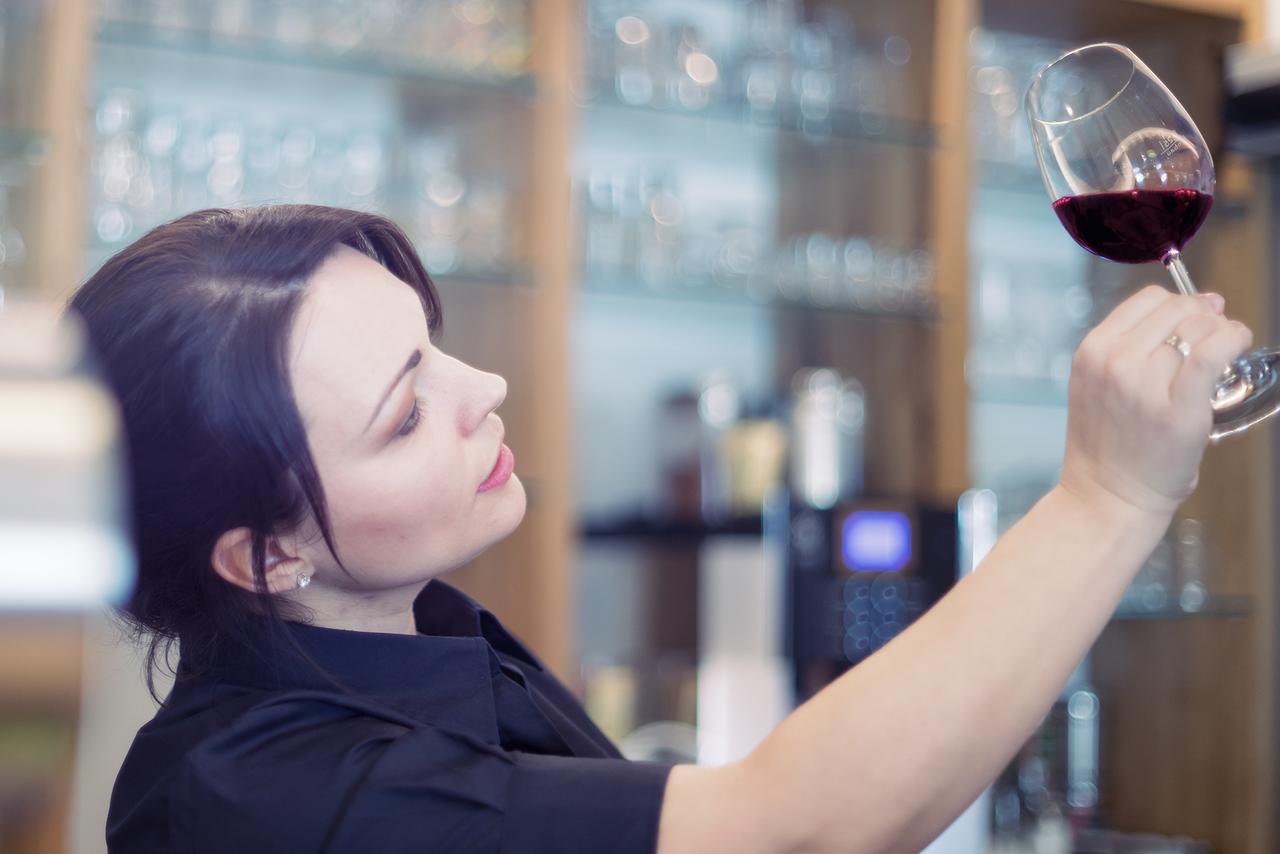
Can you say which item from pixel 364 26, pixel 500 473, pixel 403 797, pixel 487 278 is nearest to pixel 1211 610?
pixel 487 278

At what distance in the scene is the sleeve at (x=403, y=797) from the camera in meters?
0.77

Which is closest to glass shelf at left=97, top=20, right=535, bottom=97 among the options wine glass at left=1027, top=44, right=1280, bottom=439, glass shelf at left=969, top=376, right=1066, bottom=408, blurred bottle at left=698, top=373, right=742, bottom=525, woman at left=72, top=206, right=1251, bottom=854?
blurred bottle at left=698, top=373, right=742, bottom=525

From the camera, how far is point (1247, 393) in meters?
0.84

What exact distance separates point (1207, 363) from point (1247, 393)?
17 centimetres

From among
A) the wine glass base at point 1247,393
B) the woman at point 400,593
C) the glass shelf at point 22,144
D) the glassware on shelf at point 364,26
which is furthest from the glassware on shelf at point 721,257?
the wine glass base at point 1247,393

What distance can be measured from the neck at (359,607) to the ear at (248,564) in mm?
25

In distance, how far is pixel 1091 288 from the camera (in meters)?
3.15

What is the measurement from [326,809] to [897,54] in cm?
255

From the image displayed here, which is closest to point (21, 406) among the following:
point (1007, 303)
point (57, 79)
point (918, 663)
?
point (57, 79)

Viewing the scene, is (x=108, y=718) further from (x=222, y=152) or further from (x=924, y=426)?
(x=924, y=426)

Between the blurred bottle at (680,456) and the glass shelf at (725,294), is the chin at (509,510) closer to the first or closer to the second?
the glass shelf at (725,294)

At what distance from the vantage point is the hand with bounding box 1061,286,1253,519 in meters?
0.70

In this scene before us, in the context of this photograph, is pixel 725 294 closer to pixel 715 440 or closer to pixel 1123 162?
pixel 715 440

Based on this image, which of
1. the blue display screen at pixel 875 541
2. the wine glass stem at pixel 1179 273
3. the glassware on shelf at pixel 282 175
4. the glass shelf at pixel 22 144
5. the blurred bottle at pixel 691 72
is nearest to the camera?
the wine glass stem at pixel 1179 273
